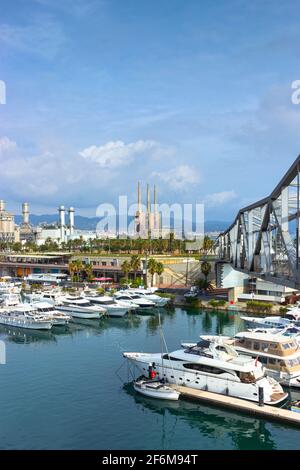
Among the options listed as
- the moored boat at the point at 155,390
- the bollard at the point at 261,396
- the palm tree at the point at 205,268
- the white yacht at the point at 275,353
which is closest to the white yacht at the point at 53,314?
the white yacht at the point at 275,353

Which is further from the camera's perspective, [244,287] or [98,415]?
[244,287]

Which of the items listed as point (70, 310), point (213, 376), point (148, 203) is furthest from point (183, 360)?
point (148, 203)

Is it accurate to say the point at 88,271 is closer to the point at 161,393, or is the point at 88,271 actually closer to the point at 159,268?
the point at 159,268

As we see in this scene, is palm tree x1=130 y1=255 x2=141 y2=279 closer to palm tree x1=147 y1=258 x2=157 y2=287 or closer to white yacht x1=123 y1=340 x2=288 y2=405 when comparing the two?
palm tree x1=147 y1=258 x2=157 y2=287

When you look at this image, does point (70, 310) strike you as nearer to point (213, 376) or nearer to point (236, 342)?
point (236, 342)

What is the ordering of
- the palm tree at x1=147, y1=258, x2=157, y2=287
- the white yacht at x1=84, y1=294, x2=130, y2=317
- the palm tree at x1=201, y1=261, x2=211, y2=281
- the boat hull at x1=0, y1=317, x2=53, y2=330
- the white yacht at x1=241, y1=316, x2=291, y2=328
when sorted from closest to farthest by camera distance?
the white yacht at x1=241, y1=316, x2=291, y2=328 → the boat hull at x1=0, y1=317, x2=53, y2=330 → the white yacht at x1=84, y1=294, x2=130, y2=317 → the palm tree at x1=201, y1=261, x2=211, y2=281 → the palm tree at x1=147, y1=258, x2=157, y2=287

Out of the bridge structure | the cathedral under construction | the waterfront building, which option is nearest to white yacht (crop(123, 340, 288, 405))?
the bridge structure

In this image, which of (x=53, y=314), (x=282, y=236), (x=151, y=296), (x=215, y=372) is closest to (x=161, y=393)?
(x=215, y=372)
